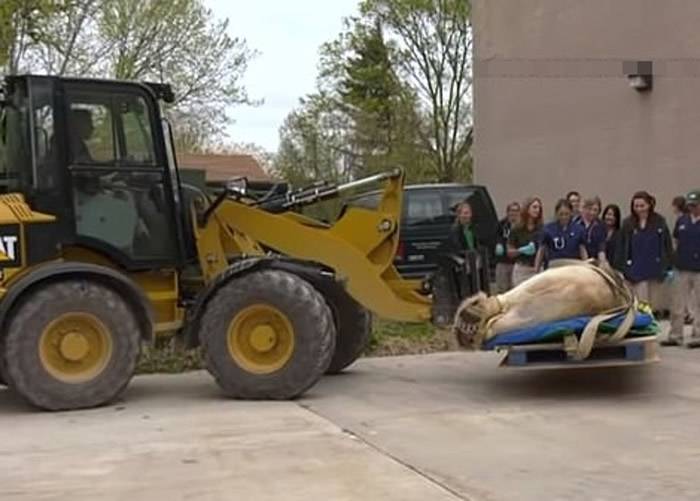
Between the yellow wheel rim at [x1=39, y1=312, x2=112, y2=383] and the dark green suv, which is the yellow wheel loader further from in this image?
the dark green suv

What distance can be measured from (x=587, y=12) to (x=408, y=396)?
1055cm

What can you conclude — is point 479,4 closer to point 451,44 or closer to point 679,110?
point 679,110

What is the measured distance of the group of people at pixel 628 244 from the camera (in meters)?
12.7

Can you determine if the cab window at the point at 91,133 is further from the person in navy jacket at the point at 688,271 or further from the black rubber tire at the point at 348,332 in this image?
the person in navy jacket at the point at 688,271

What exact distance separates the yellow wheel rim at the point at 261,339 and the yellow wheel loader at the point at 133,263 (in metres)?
0.01

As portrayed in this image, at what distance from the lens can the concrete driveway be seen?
7051 millimetres

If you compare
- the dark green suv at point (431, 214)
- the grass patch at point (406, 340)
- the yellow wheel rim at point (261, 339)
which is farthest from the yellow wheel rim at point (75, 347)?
the dark green suv at point (431, 214)

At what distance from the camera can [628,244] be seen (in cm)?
1299

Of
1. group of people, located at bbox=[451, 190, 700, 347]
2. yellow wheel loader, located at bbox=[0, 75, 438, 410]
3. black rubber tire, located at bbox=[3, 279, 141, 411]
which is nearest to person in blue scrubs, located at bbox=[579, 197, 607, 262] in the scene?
group of people, located at bbox=[451, 190, 700, 347]

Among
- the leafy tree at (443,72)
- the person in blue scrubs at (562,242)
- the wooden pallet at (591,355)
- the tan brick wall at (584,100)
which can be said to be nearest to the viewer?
the wooden pallet at (591,355)

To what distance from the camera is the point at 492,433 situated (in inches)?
335

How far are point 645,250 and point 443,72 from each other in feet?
105

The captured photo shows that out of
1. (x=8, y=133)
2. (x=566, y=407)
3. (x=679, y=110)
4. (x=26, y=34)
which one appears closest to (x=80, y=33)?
(x=26, y=34)

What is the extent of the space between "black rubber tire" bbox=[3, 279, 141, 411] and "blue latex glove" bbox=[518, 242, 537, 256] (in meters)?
5.53
